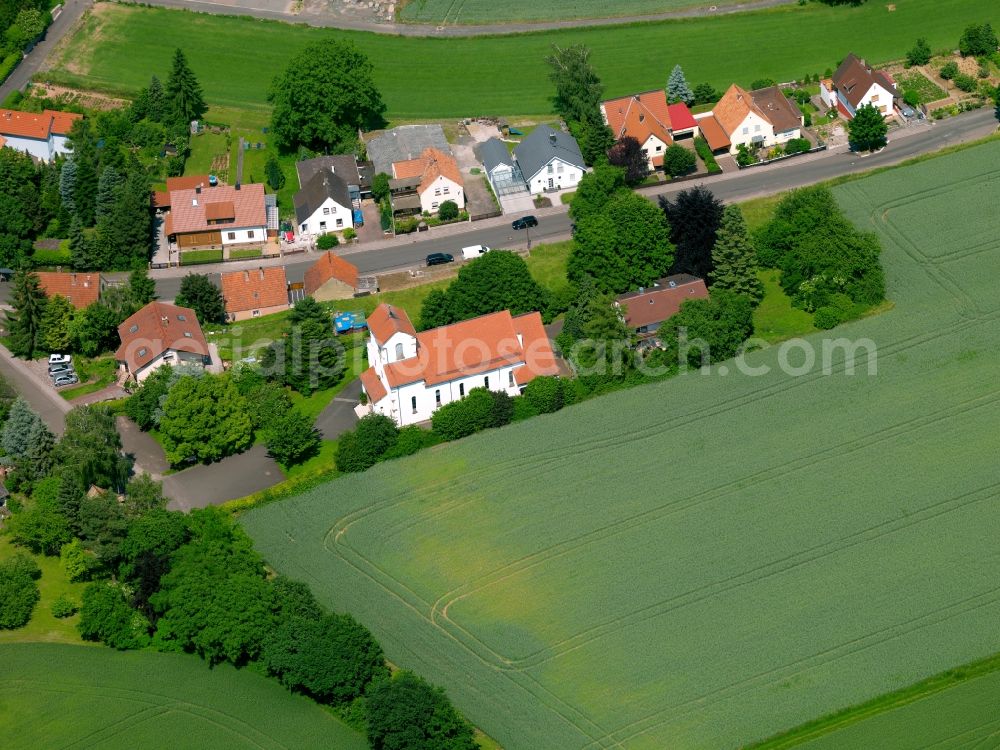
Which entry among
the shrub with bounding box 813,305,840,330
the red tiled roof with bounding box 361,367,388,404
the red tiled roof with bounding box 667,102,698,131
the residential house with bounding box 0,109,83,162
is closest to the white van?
the red tiled roof with bounding box 361,367,388,404

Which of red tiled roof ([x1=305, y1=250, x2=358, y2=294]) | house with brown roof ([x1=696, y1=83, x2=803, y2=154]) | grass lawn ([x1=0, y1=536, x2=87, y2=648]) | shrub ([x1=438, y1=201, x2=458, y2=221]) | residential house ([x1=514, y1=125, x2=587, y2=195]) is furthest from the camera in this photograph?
house with brown roof ([x1=696, y1=83, x2=803, y2=154])

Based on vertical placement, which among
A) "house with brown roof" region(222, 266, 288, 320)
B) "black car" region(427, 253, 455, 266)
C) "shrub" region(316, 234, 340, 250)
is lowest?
"house with brown roof" region(222, 266, 288, 320)

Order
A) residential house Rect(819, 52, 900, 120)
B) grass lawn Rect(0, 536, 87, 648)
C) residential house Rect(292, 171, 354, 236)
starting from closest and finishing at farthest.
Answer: grass lawn Rect(0, 536, 87, 648) < residential house Rect(292, 171, 354, 236) < residential house Rect(819, 52, 900, 120)

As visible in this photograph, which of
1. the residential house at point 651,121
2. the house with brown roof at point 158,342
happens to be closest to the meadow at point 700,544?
the house with brown roof at point 158,342

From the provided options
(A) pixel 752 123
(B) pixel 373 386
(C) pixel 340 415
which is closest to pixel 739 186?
(A) pixel 752 123

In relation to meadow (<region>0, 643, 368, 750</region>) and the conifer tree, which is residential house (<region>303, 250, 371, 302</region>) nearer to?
the conifer tree

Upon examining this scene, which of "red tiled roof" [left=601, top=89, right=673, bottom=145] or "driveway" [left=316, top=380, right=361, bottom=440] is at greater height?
"red tiled roof" [left=601, top=89, right=673, bottom=145]

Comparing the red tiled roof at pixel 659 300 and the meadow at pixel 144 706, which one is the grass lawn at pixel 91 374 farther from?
the red tiled roof at pixel 659 300
